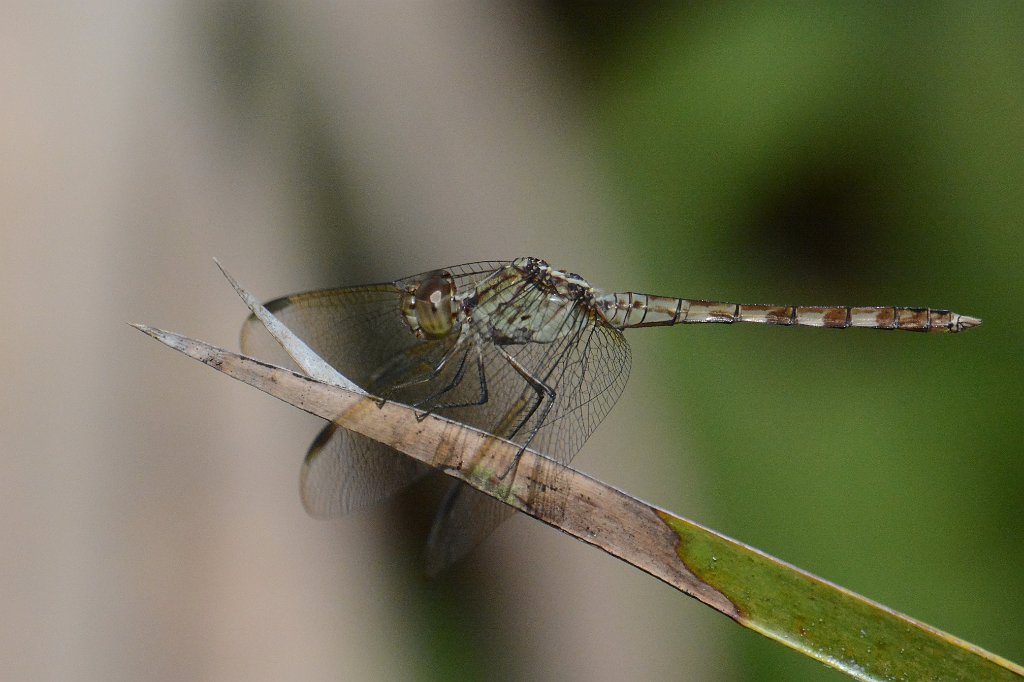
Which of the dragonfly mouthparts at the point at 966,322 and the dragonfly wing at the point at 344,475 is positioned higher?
the dragonfly mouthparts at the point at 966,322

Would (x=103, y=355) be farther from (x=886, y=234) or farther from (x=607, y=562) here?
(x=886, y=234)

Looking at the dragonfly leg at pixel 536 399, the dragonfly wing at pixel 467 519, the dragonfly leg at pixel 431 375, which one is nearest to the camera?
the dragonfly leg at pixel 431 375

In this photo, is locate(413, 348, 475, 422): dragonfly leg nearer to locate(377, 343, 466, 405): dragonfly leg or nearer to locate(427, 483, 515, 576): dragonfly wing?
locate(377, 343, 466, 405): dragonfly leg

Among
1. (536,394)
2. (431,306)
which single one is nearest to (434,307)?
(431,306)

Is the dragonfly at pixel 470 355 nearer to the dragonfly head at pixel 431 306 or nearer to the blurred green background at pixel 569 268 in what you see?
the dragonfly head at pixel 431 306

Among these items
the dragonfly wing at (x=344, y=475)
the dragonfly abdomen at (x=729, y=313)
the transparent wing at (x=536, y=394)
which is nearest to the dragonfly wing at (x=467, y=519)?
the transparent wing at (x=536, y=394)

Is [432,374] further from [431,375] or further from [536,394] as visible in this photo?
[536,394]

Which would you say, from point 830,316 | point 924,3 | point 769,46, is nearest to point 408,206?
point 769,46
